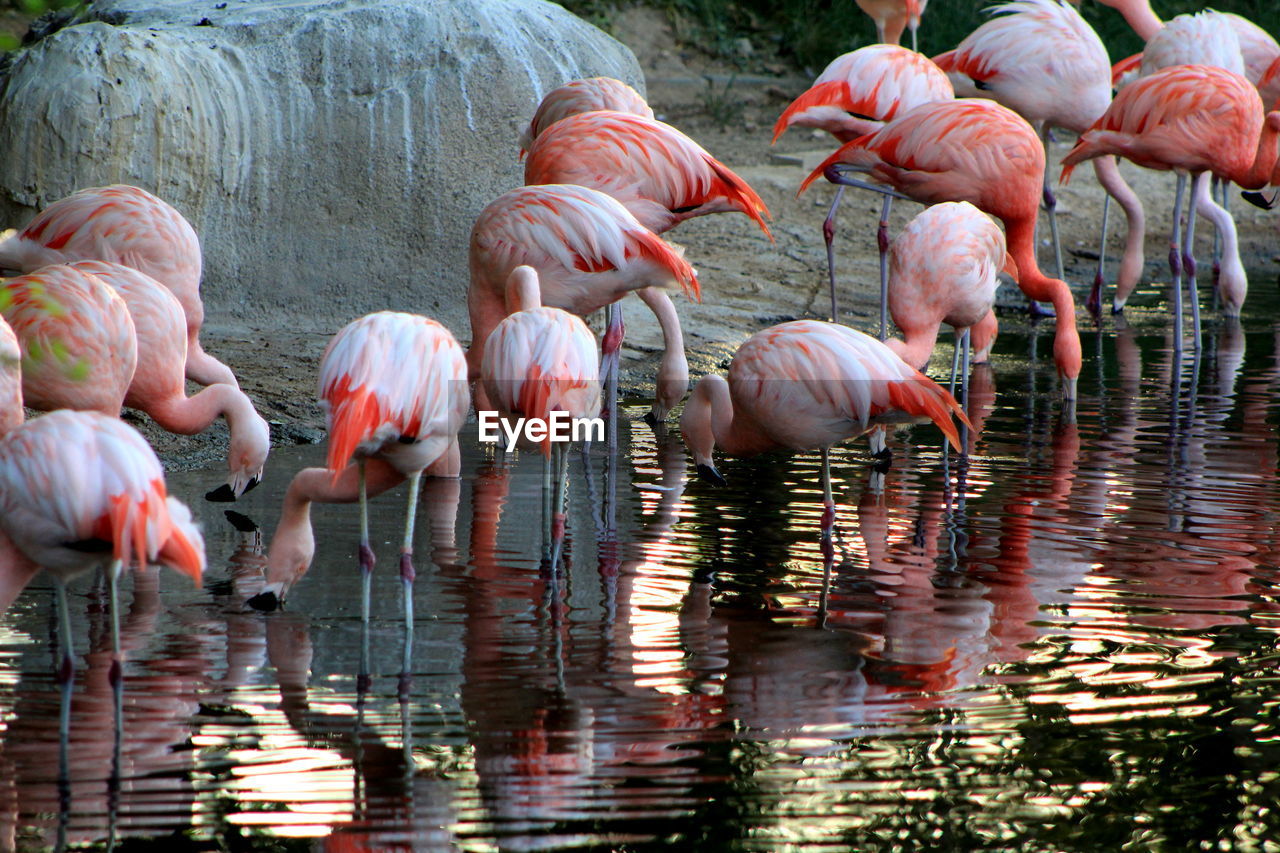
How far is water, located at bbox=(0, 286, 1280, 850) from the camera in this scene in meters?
2.44

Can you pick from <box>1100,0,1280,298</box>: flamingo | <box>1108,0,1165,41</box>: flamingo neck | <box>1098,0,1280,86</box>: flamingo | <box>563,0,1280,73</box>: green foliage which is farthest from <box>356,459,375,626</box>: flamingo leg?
<box>563,0,1280,73</box>: green foliage

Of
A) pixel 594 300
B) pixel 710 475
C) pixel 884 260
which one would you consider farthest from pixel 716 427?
pixel 884 260

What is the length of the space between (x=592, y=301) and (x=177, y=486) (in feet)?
4.69

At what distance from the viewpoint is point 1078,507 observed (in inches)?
173

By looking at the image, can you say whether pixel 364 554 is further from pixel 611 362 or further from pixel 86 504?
pixel 611 362

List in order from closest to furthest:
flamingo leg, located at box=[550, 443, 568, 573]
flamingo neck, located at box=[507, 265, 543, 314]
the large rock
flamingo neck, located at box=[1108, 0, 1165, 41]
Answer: flamingo leg, located at box=[550, 443, 568, 573] < flamingo neck, located at box=[507, 265, 543, 314] < the large rock < flamingo neck, located at box=[1108, 0, 1165, 41]

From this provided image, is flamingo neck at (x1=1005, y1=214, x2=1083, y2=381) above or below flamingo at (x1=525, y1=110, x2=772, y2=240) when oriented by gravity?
below

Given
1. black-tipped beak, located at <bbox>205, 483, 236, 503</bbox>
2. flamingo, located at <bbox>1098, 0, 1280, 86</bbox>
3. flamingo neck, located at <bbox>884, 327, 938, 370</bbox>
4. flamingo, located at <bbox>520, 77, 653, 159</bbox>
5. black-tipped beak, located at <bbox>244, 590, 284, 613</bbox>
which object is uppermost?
flamingo, located at <bbox>1098, 0, 1280, 86</bbox>

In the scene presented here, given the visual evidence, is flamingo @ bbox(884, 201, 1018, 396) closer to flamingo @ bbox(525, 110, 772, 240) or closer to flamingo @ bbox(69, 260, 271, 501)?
flamingo @ bbox(525, 110, 772, 240)

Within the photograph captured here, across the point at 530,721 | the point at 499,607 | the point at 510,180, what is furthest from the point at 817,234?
the point at 530,721

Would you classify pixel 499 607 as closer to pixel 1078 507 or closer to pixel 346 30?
pixel 1078 507

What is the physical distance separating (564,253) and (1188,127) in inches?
129

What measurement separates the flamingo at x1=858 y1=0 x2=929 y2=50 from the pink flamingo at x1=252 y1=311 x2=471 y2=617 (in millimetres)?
5810

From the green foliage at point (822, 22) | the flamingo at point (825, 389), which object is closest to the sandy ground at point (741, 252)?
the green foliage at point (822, 22)
